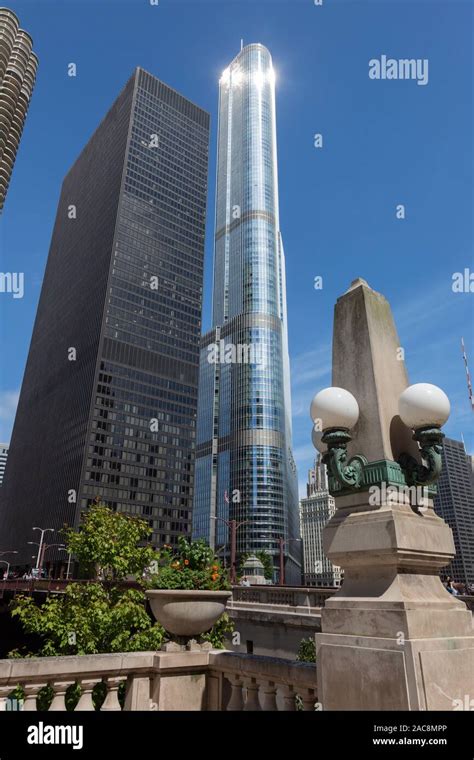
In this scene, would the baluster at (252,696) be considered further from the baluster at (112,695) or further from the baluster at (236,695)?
the baluster at (112,695)

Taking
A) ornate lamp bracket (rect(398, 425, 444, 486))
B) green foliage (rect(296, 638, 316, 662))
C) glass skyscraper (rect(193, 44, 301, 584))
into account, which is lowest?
green foliage (rect(296, 638, 316, 662))

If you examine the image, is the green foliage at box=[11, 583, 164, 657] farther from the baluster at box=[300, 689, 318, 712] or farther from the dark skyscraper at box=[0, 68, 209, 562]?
the dark skyscraper at box=[0, 68, 209, 562]

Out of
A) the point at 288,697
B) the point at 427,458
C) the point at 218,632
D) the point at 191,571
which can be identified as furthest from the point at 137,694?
the point at 427,458

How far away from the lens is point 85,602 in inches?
516

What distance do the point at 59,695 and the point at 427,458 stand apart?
490cm

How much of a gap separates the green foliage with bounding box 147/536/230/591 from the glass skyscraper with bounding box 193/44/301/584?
127429mm

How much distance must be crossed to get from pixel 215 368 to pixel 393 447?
178m

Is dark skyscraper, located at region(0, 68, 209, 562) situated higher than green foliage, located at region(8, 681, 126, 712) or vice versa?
dark skyscraper, located at region(0, 68, 209, 562)

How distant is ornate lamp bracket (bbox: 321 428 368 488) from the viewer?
496cm

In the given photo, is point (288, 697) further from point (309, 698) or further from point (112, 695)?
point (112, 695)

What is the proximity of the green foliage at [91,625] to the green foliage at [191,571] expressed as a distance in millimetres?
3587

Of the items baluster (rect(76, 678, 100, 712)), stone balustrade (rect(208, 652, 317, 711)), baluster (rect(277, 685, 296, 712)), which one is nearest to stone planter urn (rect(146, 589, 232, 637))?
stone balustrade (rect(208, 652, 317, 711))

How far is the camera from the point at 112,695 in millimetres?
5809

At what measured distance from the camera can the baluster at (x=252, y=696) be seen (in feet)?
18.0
